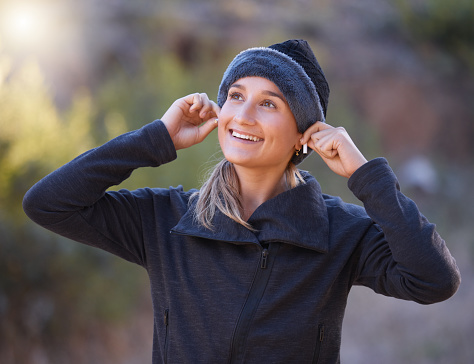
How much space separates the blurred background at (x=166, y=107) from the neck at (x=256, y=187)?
235 centimetres

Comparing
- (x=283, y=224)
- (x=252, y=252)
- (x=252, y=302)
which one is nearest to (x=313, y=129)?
(x=283, y=224)

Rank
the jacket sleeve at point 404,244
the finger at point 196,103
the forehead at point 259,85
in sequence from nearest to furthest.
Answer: the jacket sleeve at point 404,244 < the forehead at point 259,85 < the finger at point 196,103

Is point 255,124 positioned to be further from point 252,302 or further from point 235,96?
point 252,302

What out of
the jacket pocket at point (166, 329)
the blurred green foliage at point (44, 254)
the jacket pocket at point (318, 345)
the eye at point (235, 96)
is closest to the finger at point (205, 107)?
the eye at point (235, 96)

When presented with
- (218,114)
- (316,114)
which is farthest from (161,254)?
(316,114)

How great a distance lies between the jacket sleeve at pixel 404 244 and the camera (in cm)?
157

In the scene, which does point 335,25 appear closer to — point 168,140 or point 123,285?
point 123,285

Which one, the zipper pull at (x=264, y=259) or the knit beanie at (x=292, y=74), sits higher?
the knit beanie at (x=292, y=74)

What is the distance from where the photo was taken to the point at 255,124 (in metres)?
1.78

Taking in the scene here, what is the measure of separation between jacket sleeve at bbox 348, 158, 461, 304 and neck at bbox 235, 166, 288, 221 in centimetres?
33

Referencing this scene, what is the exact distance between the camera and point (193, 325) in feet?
5.49

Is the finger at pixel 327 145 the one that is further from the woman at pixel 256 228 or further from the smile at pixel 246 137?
the smile at pixel 246 137

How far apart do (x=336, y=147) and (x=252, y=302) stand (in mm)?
526

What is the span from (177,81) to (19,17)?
3.43 metres
